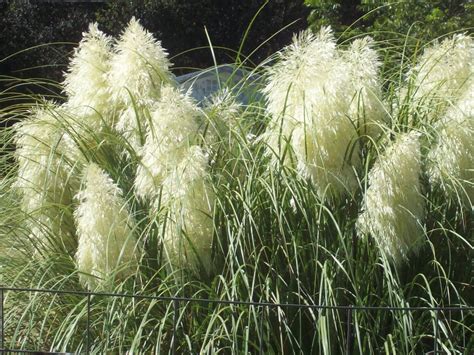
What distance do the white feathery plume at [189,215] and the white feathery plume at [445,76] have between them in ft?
3.35

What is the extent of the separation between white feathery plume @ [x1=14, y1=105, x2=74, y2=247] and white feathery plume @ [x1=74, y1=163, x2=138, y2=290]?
37 cm

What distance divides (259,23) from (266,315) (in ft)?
51.1

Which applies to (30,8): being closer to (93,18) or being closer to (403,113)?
(93,18)

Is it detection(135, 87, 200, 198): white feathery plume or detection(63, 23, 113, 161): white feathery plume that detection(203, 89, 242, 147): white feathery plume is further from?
detection(63, 23, 113, 161): white feathery plume

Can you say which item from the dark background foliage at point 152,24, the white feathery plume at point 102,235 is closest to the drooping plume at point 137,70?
the white feathery plume at point 102,235

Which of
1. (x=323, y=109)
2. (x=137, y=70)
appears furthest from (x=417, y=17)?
(x=323, y=109)

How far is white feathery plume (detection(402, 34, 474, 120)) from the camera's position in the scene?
12.8ft

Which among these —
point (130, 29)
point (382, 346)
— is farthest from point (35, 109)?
point (382, 346)

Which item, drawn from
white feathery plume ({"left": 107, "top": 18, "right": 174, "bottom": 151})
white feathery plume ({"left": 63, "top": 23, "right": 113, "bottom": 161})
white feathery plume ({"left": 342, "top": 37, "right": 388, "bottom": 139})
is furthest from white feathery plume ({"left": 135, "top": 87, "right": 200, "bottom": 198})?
white feathery plume ({"left": 342, "top": 37, "right": 388, "bottom": 139})

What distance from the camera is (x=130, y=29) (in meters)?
4.25

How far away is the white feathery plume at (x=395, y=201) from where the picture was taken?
327 centimetres

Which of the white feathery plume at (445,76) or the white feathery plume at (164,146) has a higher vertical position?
the white feathery plume at (445,76)

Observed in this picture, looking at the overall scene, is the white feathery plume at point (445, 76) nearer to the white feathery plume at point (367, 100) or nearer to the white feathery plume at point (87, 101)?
the white feathery plume at point (367, 100)

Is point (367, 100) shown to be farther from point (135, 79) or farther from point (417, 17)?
point (417, 17)
